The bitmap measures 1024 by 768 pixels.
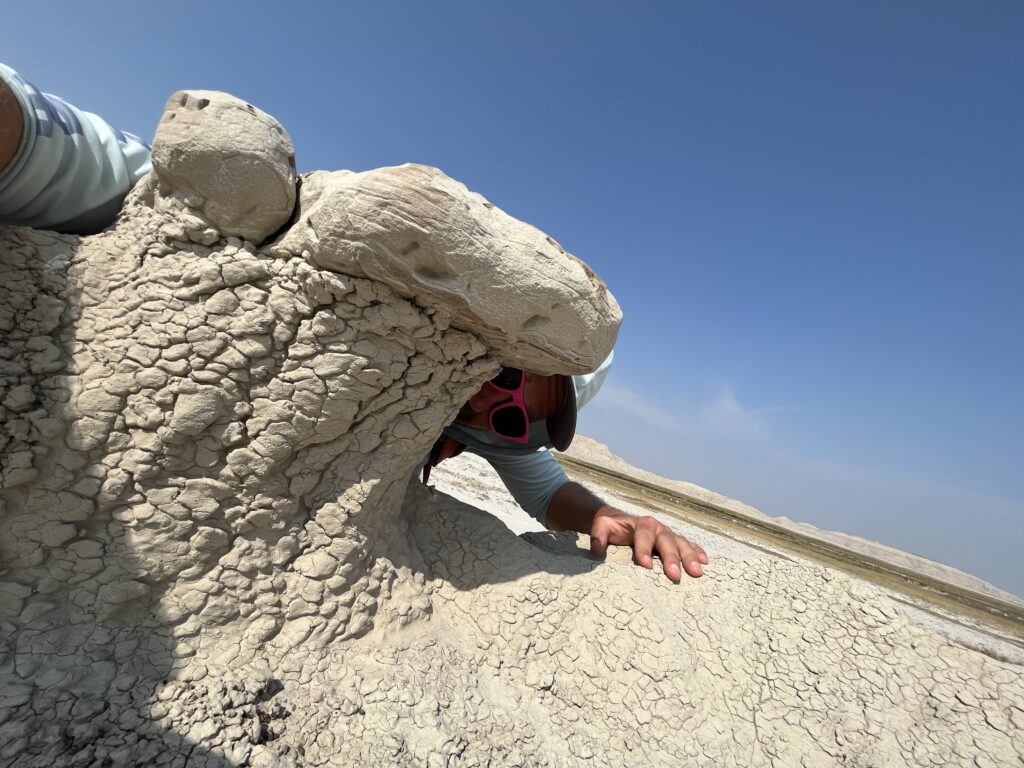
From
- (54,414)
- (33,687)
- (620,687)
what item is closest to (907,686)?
(620,687)

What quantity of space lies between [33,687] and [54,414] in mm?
546

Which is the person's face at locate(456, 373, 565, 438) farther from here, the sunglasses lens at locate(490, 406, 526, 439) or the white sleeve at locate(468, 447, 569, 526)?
the white sleeve at locate(468, 447, 569, 526)

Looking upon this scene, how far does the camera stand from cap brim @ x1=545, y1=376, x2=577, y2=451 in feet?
6.68

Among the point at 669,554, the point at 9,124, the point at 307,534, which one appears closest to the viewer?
the point at 9,124

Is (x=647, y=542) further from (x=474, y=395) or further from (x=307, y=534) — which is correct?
(x=307, y=534)

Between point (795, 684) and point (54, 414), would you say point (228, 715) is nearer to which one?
point (54, 414)

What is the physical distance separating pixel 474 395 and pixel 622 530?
887 millimetres

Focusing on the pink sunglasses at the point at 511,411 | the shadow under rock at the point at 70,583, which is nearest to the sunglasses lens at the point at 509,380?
the pink sunglasses at the point at 511,411

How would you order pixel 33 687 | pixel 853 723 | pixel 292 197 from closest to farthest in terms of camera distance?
1. pixel 33 687
2. pixel 292 197
3. pixel 853 723

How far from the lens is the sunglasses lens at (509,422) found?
199 cm

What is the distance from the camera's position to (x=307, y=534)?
1282 millimetres

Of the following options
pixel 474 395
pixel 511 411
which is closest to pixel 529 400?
pixel 511 411

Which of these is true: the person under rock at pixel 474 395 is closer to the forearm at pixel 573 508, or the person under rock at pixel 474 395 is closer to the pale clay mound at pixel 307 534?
the forearm at pixel 573 508

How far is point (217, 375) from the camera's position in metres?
1.12
